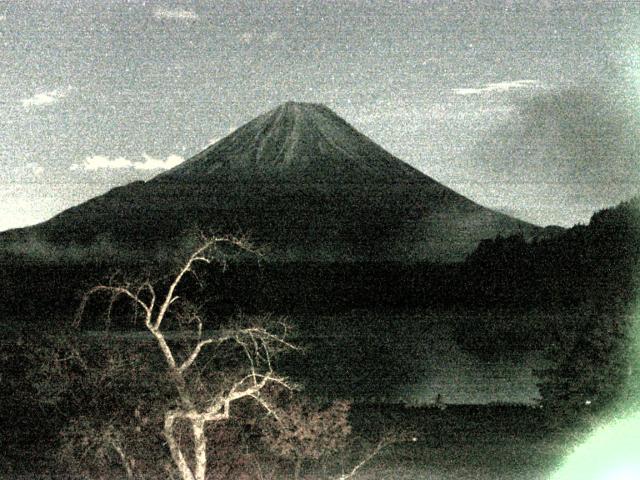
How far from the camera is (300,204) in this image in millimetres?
140875

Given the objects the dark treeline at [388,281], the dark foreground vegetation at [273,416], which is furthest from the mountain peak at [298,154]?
the dark foreground vegetation at [273,416]

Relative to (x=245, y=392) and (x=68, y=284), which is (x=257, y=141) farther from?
(x=245, y=392)

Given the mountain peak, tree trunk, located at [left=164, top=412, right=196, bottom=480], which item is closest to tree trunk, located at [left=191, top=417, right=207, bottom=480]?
tree trunk, located at [left=164, top=412, right=196, bottom=480]

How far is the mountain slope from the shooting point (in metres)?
128

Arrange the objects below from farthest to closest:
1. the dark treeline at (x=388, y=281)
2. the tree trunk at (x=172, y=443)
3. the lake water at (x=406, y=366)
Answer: the dark treeline at (x=388, y=281)
the lake water at (x=406, y=366)
the tree trunk at (x=172, y=443)

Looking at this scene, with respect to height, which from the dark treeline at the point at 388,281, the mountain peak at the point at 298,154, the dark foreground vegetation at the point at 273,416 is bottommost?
the dark treeline at the point at 388,281

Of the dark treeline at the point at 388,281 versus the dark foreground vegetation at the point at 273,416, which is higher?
the dark foreground vegetation at the point at 273,416

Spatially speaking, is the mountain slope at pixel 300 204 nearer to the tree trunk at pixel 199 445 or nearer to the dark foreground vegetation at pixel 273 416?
the dark foreground vegetation at pixel 273 416

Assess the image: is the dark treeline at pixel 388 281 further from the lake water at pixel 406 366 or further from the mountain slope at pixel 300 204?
the mountain slope at pixel 300 204

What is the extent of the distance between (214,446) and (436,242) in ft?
383

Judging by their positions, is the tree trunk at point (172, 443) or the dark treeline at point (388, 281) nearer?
the tree trunk at point (172, 443)

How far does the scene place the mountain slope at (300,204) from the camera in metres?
128

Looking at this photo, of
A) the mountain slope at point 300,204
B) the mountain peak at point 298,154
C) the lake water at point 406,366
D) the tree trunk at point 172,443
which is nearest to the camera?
the tree trunk at point 172,443

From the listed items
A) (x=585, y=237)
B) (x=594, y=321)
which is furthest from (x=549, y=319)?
(x=594, y=321)
